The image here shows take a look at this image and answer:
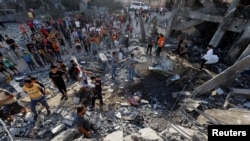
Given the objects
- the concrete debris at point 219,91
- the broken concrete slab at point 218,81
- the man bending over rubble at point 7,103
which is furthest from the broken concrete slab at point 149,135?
the man bending over rubble at point 7,103

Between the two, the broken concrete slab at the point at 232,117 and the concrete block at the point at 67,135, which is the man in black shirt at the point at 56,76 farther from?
the broken concrete slab at the point at 232,117

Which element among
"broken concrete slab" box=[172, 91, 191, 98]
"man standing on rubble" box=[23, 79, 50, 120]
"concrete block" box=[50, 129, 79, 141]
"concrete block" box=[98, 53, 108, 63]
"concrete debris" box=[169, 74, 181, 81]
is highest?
"man standing on rubble" box=[23, 79, 50, 120]

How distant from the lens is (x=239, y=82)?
24.9 feet

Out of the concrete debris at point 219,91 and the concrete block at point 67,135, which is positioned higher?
the concrete debris at point 219,91

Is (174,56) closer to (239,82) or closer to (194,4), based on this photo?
(239,82)

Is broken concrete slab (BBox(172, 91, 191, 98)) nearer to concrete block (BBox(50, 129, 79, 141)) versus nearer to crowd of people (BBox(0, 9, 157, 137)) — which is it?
crowd of people (BBox(0, 9, 157, 137))

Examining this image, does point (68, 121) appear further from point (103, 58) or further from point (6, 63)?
point (6, 63)

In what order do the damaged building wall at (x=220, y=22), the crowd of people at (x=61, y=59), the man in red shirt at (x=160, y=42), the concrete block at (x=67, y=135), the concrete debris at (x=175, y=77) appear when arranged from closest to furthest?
the concrete block at (x=67, y=135) < the crowd of people at (x=61, y=59) < the concrete debris at (x=175, y=77) < the damaged building wall at (x=220, y=22) < the man in red shirt at (x=160, y=42)

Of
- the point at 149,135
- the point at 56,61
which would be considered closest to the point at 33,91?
the point at 149,135

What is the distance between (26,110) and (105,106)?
111 inches

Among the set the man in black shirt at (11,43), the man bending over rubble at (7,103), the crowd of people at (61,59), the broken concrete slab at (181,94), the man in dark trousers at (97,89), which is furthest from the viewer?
the man in black shirt at (11,43)

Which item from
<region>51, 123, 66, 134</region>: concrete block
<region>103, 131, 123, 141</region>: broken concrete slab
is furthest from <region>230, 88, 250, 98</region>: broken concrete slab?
<region>51, 123, 66, 134</region>: concrete block

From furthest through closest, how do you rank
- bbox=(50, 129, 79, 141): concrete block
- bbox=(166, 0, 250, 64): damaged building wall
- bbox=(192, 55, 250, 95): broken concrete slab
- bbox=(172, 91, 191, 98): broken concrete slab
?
1. bbox=(166, 0, 250, 64): damaged building wall
2. bbox=(172, 91, 191, 98): broken concrete slab
3. bbox=(192, 55, 250, 95): broken concrete slab
4. bbox=(50, 129, 79, 141): concrete block

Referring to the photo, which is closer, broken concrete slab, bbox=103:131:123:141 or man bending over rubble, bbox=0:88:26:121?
broken concrete slab, bbox=103:131:123:141
